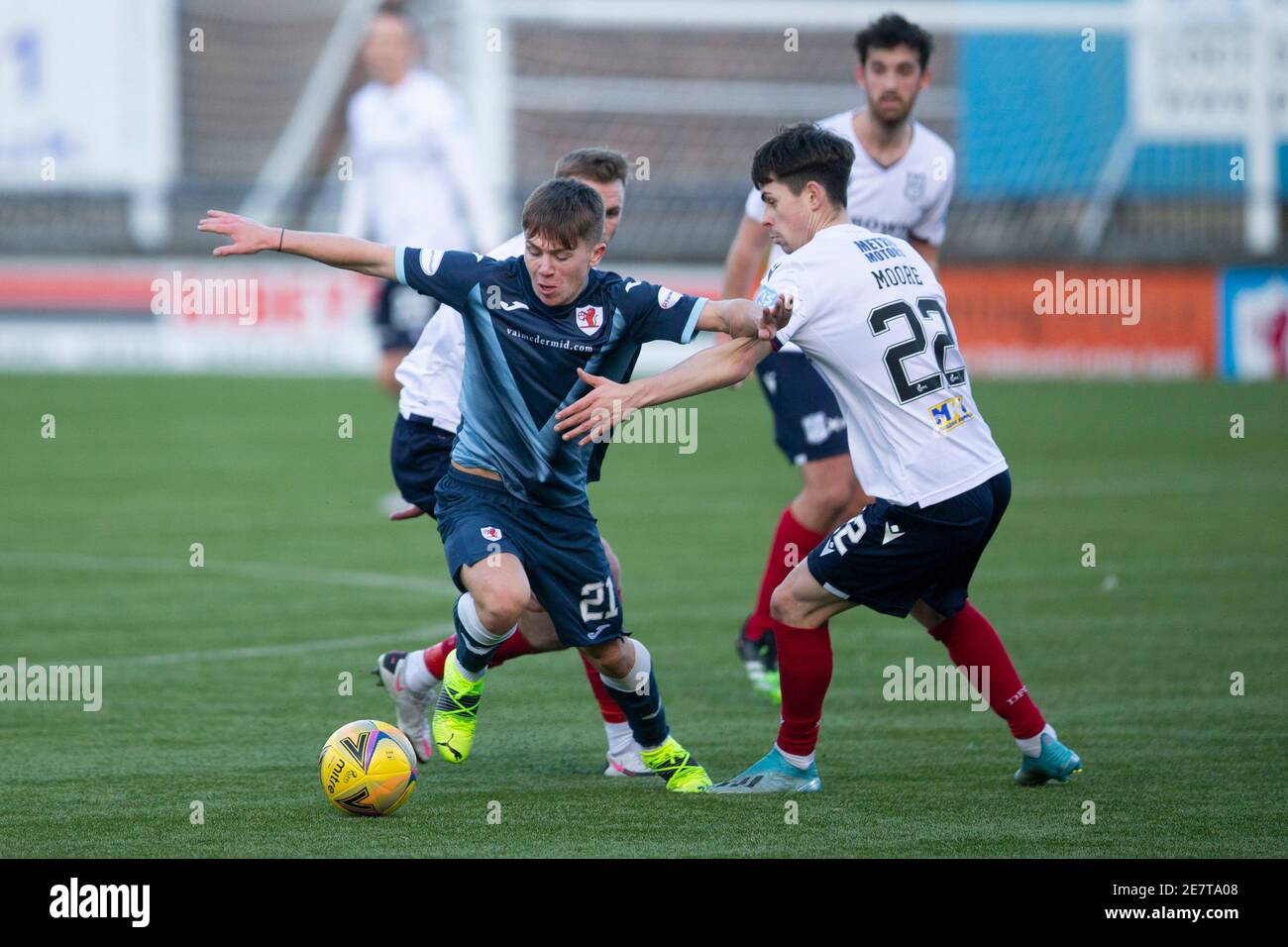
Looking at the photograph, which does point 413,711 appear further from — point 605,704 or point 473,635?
point 473,635

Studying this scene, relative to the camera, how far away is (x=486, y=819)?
576 centimetres

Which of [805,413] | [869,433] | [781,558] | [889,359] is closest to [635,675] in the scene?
[869,433]

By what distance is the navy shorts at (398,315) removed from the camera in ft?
38.4

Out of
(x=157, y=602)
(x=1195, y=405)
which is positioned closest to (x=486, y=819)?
(x=157, y=602)

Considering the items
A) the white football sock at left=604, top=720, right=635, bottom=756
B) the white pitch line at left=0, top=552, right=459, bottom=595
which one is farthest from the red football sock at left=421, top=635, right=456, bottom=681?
the white pitch line at left=0, top=552, right=459, bottom=595

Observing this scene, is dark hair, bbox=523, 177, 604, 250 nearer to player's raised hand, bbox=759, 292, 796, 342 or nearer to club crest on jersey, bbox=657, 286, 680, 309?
club crest on jersey, bbox=657, 286, 680, 309

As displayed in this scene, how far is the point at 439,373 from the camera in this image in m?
7.04

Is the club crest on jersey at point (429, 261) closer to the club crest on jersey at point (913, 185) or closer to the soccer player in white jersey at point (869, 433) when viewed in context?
the soccer player in white jersey at point (869, 433)

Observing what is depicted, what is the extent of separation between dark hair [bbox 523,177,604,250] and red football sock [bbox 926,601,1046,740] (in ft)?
5.67

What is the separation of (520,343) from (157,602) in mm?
4546

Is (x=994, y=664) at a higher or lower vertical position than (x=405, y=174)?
lower

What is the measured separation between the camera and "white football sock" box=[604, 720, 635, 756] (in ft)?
21.6

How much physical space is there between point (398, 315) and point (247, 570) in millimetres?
1794

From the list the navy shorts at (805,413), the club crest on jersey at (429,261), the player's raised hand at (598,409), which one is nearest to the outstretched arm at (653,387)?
the player's raised hand at (598,409)
